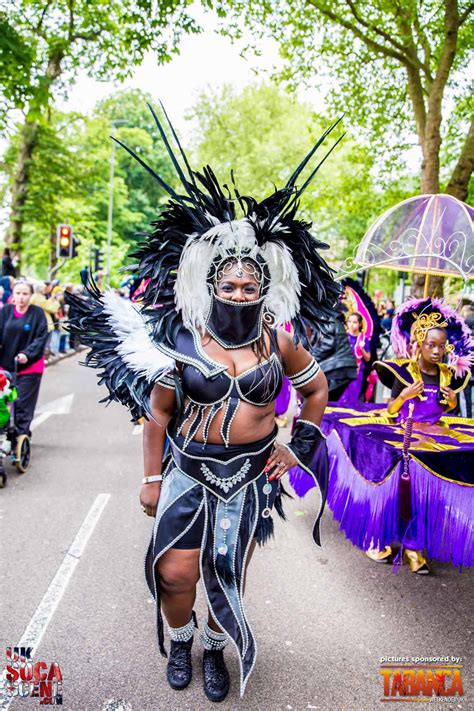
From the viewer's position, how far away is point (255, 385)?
2.69 meters

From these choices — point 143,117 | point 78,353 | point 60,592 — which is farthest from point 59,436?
point 143,117

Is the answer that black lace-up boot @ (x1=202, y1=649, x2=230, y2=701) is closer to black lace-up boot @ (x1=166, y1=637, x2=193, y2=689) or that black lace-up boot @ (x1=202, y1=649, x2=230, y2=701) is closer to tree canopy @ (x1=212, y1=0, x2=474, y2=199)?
black lace-up boot @ (x1=166, y1=637, x2=193, y2=689)

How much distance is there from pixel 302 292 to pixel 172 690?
2.03m

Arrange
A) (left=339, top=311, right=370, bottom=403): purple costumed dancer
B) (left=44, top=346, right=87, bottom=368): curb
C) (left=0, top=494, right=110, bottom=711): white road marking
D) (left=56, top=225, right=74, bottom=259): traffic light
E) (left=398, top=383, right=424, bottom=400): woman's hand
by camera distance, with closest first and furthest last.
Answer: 1. (left=0, top=494, right=110, bottom=711): white road marking
2. (left=398, top=383, right=424, bottom=400): woman's hand
3. (left=339, top=311, right=370, bottom=403): purple costumed dancer
4. (left=44, top=346, right=87, bottom=368): curb
5. (left=56, top=225, right=74, bottom=259): traffic light

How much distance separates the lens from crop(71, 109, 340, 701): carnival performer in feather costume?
8.80ft

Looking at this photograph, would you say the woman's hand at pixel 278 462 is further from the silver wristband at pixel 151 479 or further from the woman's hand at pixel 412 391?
the woman's hand at pixel 412 391

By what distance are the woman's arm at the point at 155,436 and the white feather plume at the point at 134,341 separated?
0.11 meters

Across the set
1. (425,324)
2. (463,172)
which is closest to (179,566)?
(425,324)

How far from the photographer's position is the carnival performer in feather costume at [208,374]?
268 centimetres

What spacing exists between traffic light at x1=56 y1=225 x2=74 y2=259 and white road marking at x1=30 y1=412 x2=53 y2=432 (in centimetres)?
801

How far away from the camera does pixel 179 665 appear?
291 centimetres

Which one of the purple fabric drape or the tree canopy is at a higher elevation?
the tree canopy

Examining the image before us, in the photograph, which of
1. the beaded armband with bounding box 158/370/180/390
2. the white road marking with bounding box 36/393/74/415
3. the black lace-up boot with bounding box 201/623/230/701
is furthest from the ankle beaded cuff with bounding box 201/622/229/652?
the white road marking with bounding box 36/393/74/415

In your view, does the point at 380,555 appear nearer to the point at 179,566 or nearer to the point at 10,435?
the point at 179,566
